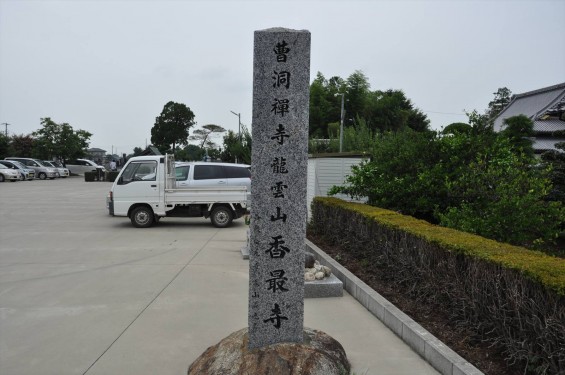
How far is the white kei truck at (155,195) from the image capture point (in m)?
12.2

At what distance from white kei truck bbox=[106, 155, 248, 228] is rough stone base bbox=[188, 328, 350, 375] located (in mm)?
8479

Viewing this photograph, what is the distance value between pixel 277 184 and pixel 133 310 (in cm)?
290

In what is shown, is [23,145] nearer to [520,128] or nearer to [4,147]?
[4,147]

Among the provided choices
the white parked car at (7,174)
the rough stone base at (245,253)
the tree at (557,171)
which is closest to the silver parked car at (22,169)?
the white parked car at (7,174)

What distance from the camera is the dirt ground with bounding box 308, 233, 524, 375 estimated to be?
3.72m

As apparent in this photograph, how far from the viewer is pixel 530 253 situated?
4402 mm

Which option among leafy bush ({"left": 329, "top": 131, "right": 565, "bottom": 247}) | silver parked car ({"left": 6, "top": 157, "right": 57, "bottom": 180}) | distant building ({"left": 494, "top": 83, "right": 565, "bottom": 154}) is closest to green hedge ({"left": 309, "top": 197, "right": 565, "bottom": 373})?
leafy bush ({"left": 329, "top": 131, "right": 565, "bottom": 247})

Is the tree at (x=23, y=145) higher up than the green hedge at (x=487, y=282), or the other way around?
the tree at (x=23, y=145)

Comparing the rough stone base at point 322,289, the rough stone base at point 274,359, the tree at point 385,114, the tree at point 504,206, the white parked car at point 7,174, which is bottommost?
the rough stone base at point 322,289

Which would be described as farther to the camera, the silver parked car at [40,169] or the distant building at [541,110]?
the silver parked car at [40,169]

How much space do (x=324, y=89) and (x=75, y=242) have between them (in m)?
37.1

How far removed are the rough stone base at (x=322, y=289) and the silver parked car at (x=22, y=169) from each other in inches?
1370

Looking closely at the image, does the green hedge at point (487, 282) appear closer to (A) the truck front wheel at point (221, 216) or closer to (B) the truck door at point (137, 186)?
(A) the truck front wheel at point (221, 216)

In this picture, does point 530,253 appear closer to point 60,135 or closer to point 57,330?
point 57,330
